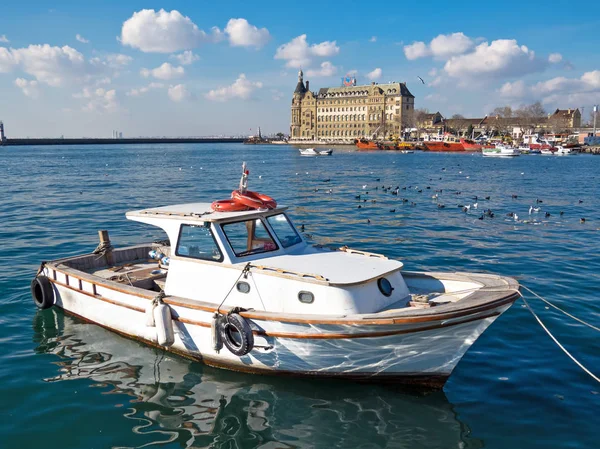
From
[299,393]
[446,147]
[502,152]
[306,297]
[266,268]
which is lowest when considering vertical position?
[299,393]

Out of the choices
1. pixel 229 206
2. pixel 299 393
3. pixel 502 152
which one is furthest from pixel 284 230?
pixel 502 152

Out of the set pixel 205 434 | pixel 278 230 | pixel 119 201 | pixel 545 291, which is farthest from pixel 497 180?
pixel 205 434

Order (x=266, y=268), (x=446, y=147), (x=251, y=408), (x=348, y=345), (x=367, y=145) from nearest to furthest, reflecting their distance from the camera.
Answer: (x=348, y=345), (x=251, y=408), (x=266, y=268), (x=446, y=147), (x=367, y=145)

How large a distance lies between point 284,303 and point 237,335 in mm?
1087

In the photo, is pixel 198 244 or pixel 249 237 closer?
pixel 198 244

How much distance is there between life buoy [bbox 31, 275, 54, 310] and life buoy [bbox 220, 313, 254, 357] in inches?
239

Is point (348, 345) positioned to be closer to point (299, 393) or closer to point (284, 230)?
point (299, 393)

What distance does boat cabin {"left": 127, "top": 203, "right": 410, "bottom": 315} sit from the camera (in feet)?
30.5

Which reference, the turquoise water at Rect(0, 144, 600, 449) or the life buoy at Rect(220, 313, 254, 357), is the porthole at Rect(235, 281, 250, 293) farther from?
the turquoise water at Rect(0, 144, 600, 449)

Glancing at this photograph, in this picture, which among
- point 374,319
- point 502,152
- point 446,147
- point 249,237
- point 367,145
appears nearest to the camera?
point 374,319

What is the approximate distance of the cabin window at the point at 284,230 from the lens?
11.4m

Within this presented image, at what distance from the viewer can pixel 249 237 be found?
11.1m

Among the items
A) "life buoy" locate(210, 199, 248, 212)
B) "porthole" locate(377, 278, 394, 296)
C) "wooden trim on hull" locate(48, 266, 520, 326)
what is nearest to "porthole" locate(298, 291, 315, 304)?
"wooden trim on hull" locate(48, 266, 520, 326)

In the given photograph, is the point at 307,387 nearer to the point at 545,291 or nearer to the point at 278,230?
the point at 278,230
